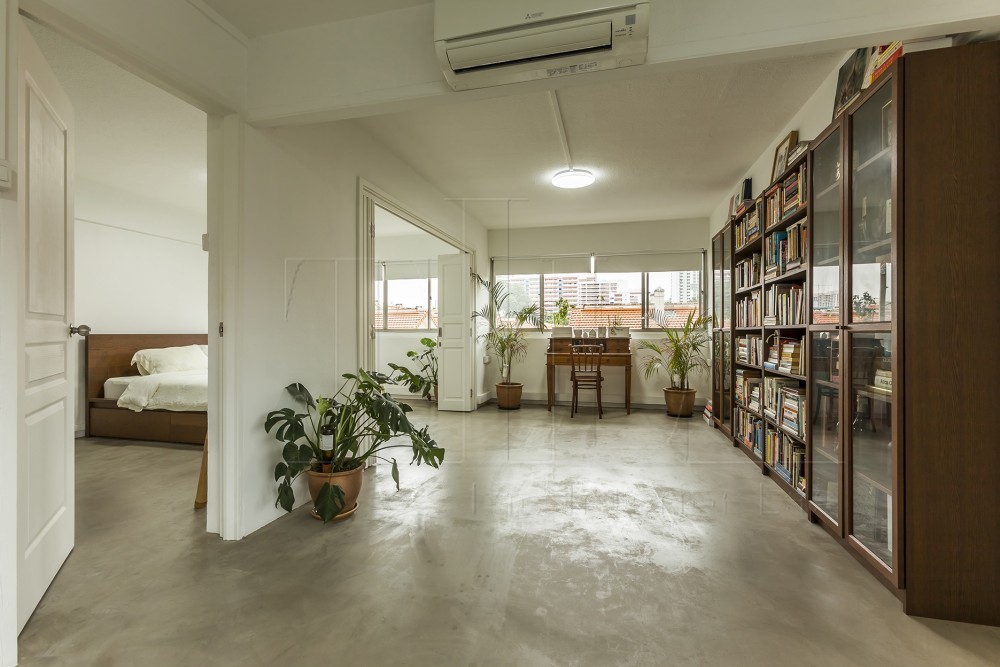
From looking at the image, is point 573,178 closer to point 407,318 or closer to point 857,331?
point 857,331

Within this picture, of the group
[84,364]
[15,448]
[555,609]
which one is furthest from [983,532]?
[84,364]

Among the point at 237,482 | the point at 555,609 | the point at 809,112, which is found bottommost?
the point at 555,609

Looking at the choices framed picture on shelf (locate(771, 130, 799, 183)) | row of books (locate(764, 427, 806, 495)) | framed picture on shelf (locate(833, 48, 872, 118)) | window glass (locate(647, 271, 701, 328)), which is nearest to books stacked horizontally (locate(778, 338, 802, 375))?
row of books (locate(764, 427, 806, 495))

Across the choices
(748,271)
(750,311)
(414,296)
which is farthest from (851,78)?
(414,296)

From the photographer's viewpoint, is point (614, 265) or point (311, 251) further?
point (614, 265)

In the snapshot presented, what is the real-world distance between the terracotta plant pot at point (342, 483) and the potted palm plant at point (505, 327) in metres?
3.51

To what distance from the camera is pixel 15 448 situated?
1325 mm

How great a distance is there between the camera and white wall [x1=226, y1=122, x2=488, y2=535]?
225 centimetres

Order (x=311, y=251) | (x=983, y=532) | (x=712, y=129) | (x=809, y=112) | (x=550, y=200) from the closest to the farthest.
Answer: (x=983, y=532)
(x=311, y=251)
(x=809, y=112)
(x=712, y=129)
(x=550, y=200)

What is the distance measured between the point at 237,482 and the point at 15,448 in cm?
97

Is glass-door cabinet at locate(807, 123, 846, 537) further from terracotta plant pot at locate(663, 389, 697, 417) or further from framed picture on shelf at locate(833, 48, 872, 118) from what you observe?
terracotta plant pot at locate(663, 389, 697, 417)

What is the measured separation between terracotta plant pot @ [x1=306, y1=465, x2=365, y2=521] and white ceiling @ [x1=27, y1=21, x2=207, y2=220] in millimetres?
2208

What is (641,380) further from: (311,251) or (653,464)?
(311,251)

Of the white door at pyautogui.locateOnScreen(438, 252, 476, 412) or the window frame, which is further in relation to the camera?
the window frame
